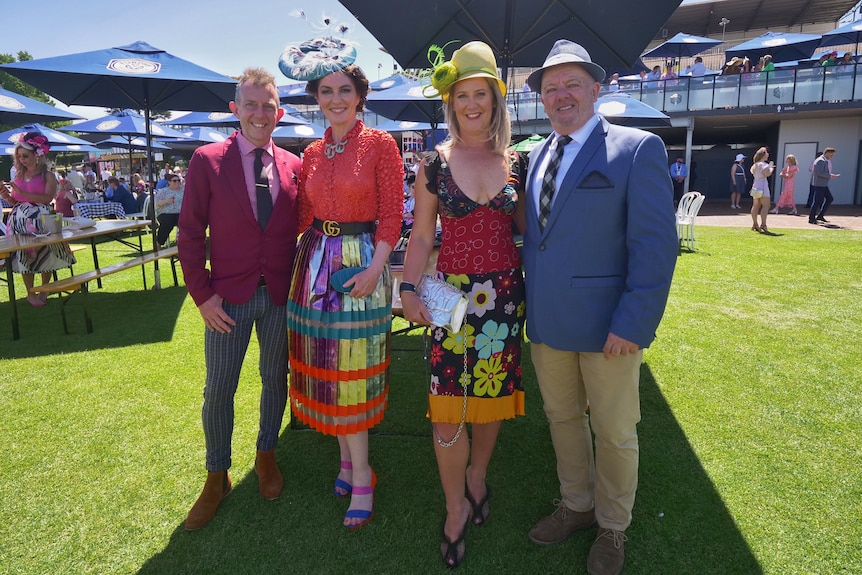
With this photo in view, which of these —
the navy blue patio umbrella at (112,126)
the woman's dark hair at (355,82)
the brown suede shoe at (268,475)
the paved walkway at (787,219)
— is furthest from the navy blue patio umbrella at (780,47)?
the brown suede shoe at (268,475)

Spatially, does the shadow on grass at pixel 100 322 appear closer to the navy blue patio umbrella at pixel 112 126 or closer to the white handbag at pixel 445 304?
the white handbag at pixel 445 304

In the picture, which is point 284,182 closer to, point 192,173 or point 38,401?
point 192,173

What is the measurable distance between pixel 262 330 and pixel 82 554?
1.22 m

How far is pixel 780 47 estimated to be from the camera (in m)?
20.5

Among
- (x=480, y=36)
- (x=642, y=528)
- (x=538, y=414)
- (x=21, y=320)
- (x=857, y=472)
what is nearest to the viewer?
(x=642, y=528)

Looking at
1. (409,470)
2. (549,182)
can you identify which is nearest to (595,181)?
(549,182)

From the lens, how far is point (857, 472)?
279cm

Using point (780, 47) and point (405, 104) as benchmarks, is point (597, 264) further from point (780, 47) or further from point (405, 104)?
point (780, 47)

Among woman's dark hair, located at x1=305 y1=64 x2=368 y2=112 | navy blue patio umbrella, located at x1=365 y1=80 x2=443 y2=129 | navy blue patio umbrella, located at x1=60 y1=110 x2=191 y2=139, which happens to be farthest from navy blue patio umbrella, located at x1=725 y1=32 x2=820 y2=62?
woman's dark hair, located at x1=305 y1=64 x2=368 y2=112

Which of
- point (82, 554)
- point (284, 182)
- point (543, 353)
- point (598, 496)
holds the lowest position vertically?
point (82, 554)

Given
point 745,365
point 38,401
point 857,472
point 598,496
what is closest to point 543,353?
point 598,496

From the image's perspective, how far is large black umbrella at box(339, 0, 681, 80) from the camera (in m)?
3.72

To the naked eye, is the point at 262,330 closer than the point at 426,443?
Yes

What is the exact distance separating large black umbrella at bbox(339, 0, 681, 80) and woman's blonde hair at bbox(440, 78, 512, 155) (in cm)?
191
